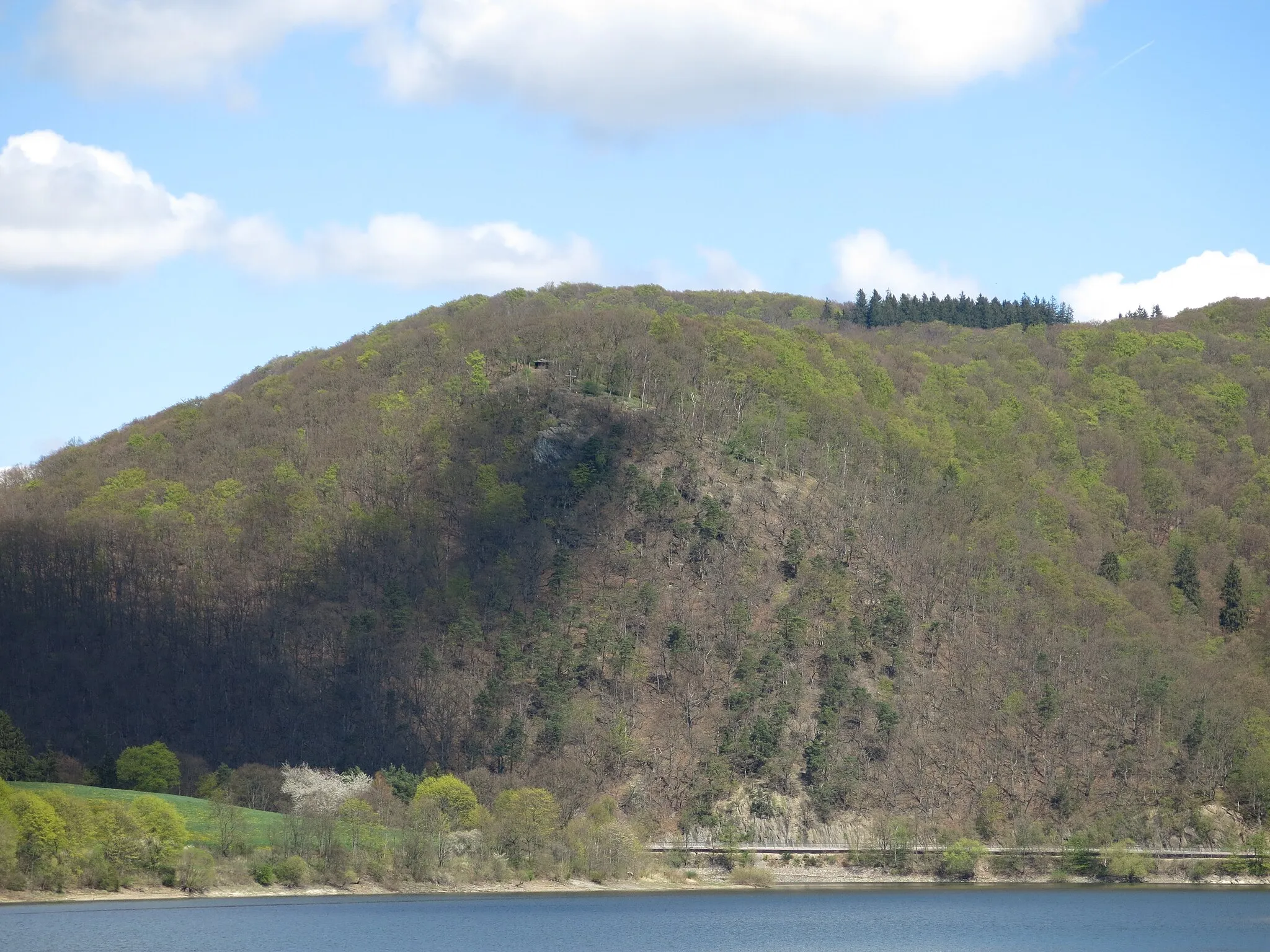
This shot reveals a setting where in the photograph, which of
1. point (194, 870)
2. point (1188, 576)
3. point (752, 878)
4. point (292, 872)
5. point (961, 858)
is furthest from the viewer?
point (1188, 576)

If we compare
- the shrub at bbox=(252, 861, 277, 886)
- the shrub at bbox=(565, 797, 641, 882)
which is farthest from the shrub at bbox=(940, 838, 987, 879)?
the shrub at bbox=(252, 861, 277, 886)

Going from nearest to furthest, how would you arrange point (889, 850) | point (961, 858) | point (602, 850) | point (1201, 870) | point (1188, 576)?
point (602, 850) → point (961, 858) → point (889, 850) → point (1201, 870) → point (1188, 576)

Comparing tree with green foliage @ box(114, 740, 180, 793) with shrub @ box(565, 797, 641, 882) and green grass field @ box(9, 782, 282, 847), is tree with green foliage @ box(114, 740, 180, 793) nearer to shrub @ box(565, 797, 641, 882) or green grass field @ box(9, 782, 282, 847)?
green grass field @ box(9, 782, 282, 847)

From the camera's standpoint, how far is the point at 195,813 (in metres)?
127

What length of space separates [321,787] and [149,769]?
14.3m

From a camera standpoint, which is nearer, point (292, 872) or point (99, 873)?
point (99, 873)

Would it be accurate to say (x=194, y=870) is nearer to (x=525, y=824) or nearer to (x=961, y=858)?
(x=525, y=824)

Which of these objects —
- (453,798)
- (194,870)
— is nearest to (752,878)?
(453,798)

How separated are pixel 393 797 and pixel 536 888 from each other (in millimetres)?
17553

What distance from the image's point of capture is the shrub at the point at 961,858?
143 meters

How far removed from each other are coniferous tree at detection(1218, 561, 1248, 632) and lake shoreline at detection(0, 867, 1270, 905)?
4885 cm

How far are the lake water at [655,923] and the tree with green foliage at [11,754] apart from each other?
90.4 ft

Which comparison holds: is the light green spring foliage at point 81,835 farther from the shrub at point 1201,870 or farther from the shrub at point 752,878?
the shrub at point 1201,870

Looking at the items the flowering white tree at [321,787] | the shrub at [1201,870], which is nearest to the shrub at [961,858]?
the shrub at [1201,870]
